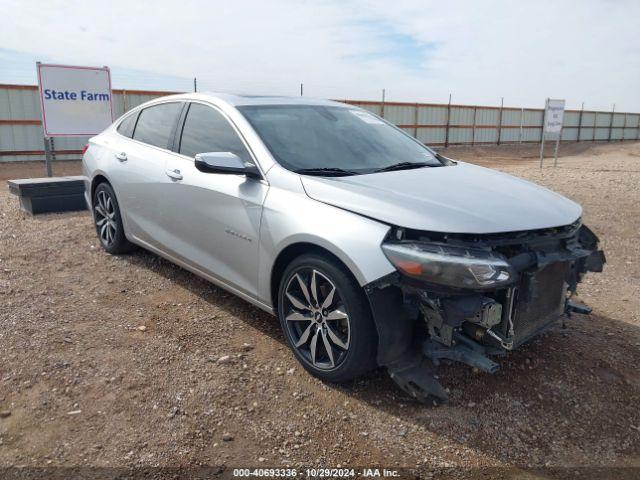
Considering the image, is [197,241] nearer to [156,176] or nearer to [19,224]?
[156,176]

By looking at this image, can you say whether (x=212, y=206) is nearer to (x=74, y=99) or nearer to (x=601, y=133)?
(x=74, y=99)

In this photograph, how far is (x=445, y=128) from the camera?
27875 mm

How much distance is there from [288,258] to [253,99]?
151 centimetres

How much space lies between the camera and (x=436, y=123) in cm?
2742

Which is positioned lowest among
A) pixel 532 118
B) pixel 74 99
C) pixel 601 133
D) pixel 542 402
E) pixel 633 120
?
pixel 601 133

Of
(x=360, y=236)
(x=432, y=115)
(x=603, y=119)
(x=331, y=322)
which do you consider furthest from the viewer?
(x=603, y=119)

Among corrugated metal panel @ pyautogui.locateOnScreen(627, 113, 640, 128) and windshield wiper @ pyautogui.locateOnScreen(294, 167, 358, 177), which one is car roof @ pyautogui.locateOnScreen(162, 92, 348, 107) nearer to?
windshield wiper @ pyautogui.locateOnScreen(294, 167, 358, 177)

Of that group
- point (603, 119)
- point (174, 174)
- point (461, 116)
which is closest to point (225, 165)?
point (174, 174)

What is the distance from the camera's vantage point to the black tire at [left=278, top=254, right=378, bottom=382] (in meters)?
2.93

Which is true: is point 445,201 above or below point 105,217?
above

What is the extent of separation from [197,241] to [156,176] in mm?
793

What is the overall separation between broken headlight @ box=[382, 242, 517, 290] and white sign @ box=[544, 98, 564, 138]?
53.9ft

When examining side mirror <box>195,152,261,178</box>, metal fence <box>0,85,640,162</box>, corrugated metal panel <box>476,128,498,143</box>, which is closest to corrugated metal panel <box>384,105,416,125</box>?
metal fence <box>0,85,640,162</box>

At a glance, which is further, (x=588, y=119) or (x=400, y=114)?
(x=588, y=119)
